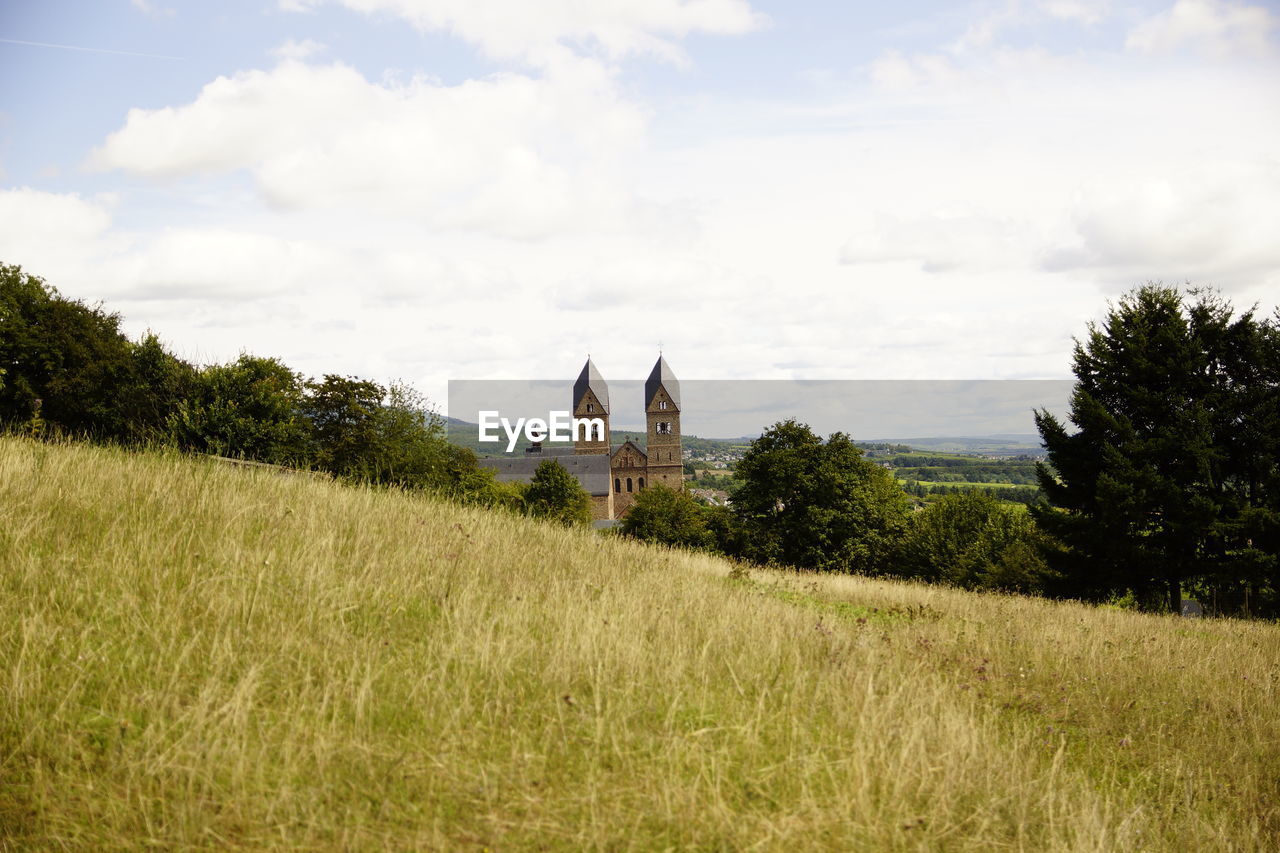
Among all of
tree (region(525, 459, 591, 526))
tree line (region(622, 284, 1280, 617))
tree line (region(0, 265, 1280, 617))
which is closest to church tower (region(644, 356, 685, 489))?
tree (region(525, 459, 591, 526))

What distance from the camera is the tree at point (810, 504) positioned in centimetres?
4525

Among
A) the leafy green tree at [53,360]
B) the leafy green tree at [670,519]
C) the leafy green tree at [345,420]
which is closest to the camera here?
the leafy green tree at [53,360]

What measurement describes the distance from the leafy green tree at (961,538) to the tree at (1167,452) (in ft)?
101

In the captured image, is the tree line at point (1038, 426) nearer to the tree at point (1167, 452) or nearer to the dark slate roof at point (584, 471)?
the tree at point (1167, 452)

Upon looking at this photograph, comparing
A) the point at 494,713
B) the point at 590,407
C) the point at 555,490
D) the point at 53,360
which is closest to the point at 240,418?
the point at 53,360

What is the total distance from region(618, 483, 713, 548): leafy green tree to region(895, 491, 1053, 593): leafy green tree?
49.7 feet

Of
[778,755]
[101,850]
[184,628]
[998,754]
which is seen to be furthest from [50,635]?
[998,754]

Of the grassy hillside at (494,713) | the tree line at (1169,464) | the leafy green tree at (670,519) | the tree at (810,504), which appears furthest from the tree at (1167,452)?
the leafy green tree at (670,519)

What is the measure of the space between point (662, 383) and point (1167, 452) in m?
89.4

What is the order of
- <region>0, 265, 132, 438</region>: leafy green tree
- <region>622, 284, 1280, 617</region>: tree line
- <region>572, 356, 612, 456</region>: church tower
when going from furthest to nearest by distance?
<region>572, 356, 612, 456</region>: church tower → <region>0, 265, 132, 438</region>: leafy green tree → <region>622, 284, 1280, 617</region>: tree line

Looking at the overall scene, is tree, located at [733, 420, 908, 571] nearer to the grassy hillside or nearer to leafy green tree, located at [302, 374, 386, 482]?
leafy green tree, located at [302, 374, 386, 482]

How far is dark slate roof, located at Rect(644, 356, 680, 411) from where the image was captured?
366 feet

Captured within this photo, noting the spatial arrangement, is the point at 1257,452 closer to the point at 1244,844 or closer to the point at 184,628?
the point at 1244,844

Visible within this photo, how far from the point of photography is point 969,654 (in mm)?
8086
